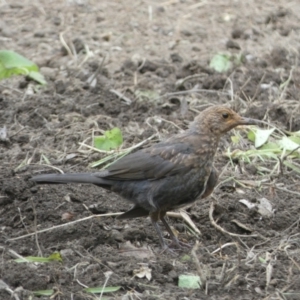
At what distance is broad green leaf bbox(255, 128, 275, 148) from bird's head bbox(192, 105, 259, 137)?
1.16 meters

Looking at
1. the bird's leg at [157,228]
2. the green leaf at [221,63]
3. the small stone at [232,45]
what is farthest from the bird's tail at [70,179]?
the small stone at [232,45]

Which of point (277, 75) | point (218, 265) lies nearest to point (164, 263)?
point (218, 265)

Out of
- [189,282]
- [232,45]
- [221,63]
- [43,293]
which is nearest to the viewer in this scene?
[43,293]

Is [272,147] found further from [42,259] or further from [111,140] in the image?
[42,259]

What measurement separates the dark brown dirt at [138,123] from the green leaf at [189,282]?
0.18ft

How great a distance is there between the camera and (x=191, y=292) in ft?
18.0

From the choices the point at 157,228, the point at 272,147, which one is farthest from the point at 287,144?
the point at 157,228

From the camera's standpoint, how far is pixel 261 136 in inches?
314

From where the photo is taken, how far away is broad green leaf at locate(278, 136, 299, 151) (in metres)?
7.71

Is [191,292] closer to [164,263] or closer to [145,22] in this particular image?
[164,263]

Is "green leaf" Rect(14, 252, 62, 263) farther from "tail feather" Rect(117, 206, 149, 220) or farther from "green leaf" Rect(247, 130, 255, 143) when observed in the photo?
"green leaf" Rect(247, 130, 255, 143)

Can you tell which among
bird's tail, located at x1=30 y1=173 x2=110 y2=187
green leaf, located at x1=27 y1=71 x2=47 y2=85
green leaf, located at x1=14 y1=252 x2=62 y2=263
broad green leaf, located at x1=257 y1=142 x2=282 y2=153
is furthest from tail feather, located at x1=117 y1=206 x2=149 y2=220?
green leaf, located at x1=27 y1=71 x2=47 y2=85

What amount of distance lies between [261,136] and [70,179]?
222 centimetres

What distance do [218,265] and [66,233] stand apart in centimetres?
115
